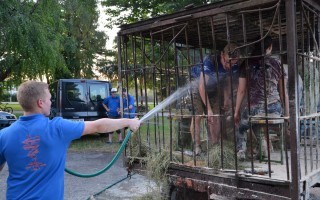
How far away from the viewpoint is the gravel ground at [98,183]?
605 centimetres

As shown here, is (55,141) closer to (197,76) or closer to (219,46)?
(197,76)

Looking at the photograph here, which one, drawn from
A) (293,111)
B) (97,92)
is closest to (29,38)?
(97,92)

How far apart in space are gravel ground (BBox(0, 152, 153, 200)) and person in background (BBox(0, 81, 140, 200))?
2.38 m

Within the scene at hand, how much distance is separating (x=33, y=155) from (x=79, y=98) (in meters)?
10.2

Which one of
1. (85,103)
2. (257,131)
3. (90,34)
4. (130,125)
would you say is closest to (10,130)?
(130,125)

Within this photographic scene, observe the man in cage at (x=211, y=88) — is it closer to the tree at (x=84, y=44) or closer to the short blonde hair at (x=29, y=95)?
the short blonde hair at (x=29, y=95)

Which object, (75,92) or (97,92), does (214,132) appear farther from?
(97,92)

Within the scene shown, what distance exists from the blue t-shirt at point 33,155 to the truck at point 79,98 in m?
9.53

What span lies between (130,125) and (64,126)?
0.59 m

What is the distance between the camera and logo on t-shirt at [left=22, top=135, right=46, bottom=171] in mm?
2596

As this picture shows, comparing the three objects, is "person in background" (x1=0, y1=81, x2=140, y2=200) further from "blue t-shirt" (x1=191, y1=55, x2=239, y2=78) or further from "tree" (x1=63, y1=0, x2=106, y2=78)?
"tree" (x1=63, y1=0, x2=106, y2=78)

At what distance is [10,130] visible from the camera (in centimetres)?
265

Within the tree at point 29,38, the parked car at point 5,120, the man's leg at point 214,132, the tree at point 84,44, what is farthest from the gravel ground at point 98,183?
the tree at point 84,44

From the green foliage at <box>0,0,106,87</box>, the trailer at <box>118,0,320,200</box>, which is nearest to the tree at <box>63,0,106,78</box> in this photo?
the green foliage at <box>0,0,106,87</box>
